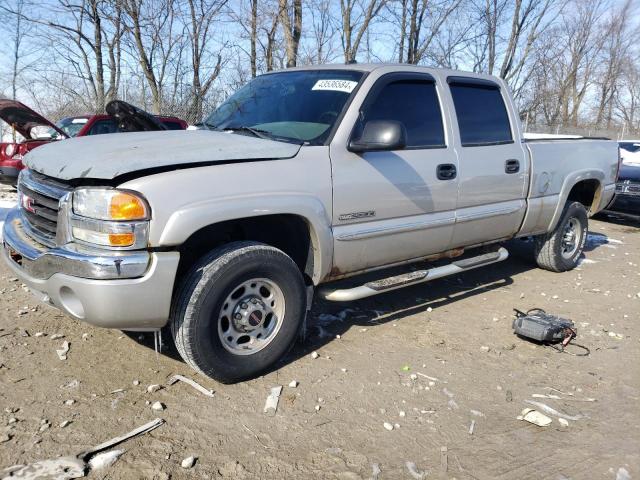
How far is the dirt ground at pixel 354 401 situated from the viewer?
2.54m

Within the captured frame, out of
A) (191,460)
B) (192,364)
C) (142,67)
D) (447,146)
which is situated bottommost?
(191,460)

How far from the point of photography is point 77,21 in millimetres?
15430

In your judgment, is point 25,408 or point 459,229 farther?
point 459,229

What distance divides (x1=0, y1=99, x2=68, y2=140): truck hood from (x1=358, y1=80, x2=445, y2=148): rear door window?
14.0ft

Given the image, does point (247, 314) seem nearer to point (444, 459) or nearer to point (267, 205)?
point (267, 205)

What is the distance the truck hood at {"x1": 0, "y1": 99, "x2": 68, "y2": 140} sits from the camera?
19.0ft

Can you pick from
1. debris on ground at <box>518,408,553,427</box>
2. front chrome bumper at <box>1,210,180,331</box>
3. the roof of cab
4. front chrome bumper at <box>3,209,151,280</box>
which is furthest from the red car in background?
debris on ground at <box>518,408,553,427</box>

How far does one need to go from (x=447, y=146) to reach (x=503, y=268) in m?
2.54

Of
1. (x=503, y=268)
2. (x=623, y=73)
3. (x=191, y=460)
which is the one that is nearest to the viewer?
(x=191, y=460)

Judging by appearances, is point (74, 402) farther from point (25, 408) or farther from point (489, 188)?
point (489, 188)

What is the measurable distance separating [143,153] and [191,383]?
4.54 ft

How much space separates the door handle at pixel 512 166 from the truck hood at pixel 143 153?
220 cm

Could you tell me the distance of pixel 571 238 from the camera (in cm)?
607

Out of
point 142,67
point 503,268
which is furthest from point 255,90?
point 142,67
